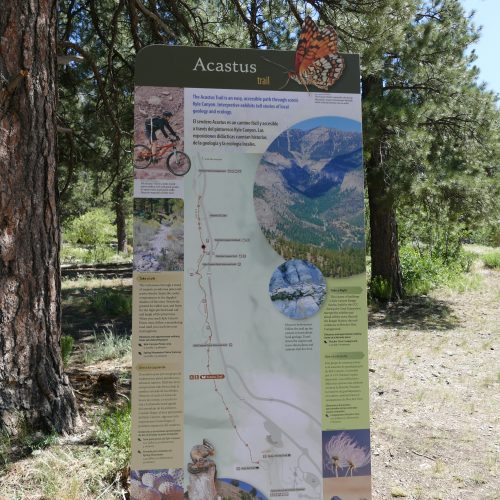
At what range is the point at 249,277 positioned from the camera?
2.28 m

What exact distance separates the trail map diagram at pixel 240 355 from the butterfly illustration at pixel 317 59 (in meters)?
0.40

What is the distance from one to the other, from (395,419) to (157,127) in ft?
12.4

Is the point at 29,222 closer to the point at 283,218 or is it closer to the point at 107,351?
the point at 283,218

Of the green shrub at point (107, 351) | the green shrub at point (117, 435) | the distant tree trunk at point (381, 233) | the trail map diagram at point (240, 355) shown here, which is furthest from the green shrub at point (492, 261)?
the trail map diagram at point (240, 355)

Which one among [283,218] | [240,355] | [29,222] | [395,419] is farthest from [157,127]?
[395,419]

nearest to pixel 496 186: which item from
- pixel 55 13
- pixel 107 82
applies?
pixel 107 82

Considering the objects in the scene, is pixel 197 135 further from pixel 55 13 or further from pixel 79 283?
pixel 79 283

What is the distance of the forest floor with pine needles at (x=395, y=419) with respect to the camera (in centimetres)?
330

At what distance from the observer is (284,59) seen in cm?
231

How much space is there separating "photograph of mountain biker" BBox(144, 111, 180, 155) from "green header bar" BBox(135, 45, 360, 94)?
130mm

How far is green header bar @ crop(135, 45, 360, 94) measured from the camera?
223 cm

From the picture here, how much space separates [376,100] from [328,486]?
23.0ft

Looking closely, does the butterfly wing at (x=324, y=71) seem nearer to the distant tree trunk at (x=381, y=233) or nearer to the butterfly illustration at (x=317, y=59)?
the butterfly illustration at (x=317, y=59)

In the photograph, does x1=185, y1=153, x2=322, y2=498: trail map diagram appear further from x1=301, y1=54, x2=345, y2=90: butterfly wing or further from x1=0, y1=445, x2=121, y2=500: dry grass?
x1=0, y1=445, x2=121, y2=500: dry grass
